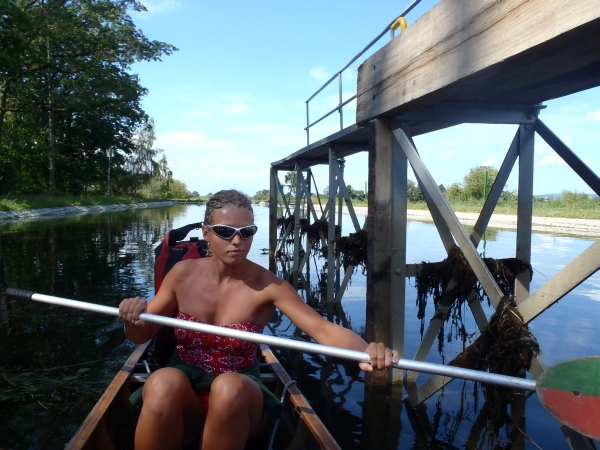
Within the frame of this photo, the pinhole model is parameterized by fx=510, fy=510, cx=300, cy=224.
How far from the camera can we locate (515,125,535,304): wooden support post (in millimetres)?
4289

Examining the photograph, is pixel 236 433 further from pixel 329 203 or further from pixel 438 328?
pixel 329 203

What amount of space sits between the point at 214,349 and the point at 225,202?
77 cm

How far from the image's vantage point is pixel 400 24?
4324mm

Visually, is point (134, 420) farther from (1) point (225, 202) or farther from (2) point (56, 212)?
(2) point (56, 212)

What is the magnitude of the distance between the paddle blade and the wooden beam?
1440 mm

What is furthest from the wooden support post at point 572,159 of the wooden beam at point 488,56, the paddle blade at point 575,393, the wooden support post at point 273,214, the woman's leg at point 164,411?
the wooden support post at point 273,214

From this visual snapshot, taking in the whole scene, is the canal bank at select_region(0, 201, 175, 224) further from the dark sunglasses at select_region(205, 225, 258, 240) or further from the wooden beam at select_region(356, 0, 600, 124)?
the dark sunglasses at select_region(205, 225, 258, 240)

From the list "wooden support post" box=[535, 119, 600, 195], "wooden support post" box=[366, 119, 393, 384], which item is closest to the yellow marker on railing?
"wooden support post" box=[366, 119, 393, 384]

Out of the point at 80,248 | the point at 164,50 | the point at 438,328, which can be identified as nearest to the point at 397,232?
the point at 438,328

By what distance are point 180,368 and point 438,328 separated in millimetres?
2531

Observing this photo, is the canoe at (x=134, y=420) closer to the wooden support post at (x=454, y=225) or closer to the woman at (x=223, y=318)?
the woman at (x=223, y=318)

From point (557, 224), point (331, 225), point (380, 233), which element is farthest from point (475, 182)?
point (380, 233)

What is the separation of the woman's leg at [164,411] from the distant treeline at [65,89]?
74.7ft

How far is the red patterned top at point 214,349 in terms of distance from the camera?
2.66 meters
